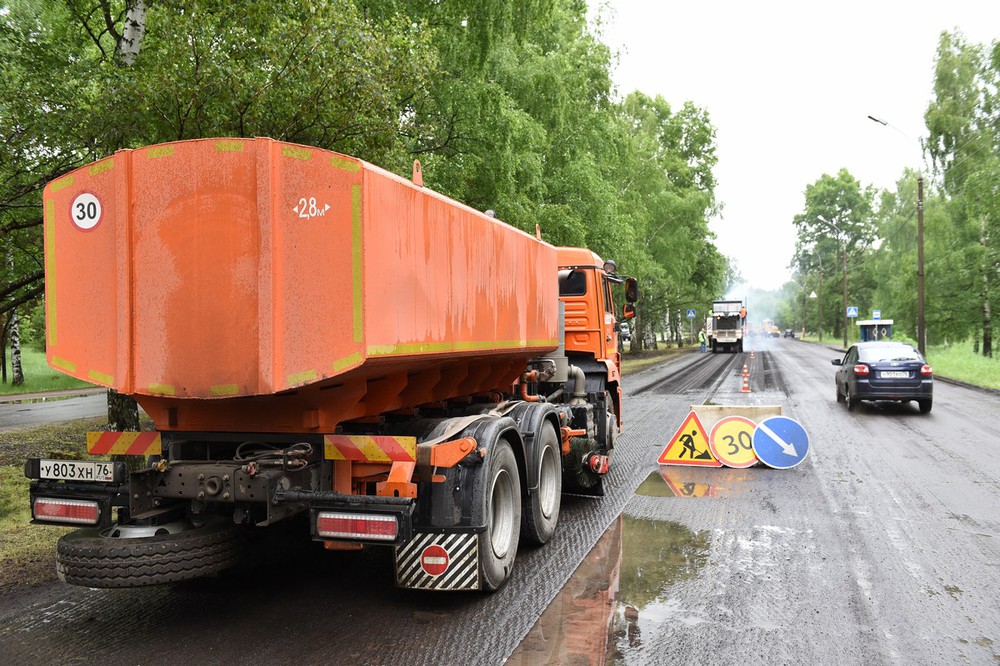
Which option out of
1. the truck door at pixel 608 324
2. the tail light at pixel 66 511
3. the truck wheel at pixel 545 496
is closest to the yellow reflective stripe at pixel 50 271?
the tail light at pixel 66 511

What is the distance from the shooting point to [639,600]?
15.8ft

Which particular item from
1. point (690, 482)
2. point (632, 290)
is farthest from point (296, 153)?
point (690, 482)

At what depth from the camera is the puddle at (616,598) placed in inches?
159

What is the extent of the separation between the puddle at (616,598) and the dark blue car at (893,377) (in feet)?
34.3

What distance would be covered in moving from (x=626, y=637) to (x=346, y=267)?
8.49 ft

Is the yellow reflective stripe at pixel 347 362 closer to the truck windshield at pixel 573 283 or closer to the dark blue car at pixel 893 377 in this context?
the truck windshield at pixel 573 283

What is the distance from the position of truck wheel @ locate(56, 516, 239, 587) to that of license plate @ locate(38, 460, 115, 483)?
33 cm

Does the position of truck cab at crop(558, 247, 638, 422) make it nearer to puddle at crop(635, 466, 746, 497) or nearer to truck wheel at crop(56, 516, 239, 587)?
puddle at crop(635, 466, 746, 497)

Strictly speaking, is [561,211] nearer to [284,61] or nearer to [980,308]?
[284,61]

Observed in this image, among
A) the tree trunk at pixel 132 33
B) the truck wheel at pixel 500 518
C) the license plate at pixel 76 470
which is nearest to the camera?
the license plate at pixel 76 470

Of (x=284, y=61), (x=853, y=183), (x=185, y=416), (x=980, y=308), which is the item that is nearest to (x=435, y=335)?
(x=185, y=416)

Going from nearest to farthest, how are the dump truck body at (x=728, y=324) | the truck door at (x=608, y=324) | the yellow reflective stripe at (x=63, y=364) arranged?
the yellow reflective stripe at (x=63, y=364) < the truck door at (x=608, y=324) < the dump truck body at (x=728, y=324)

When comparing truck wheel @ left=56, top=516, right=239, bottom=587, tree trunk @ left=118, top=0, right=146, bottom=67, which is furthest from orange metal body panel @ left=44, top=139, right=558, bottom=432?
tree trunk @ left=118, top=0, right=146, bottom=67

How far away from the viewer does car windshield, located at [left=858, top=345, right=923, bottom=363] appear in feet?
50.3
